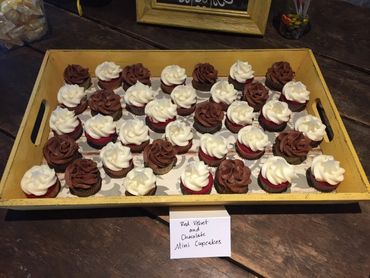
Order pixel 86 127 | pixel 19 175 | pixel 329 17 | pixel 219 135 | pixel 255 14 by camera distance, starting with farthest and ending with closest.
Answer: pixel 329 17, pixel 255 14, pixel 219 135, pixel 86 127, pixel 19 175

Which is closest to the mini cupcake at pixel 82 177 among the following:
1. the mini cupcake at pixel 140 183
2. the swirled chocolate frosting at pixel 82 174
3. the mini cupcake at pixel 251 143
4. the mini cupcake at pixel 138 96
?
the swirled chocolate frosting at pixel 82 174

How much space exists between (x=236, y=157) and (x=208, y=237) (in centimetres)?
44

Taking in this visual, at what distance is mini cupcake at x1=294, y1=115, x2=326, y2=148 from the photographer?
4.98 feet

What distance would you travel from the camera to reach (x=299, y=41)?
6.62 ft

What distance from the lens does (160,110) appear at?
156 centimetres

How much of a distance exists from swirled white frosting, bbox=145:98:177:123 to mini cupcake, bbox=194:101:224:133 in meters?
0.11

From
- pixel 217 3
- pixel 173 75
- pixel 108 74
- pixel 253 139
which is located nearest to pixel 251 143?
pixel 253 139

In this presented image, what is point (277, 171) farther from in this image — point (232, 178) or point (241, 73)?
point (241, 73)

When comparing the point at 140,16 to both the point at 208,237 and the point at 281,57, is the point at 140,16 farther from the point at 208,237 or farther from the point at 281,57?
the point at 208,237

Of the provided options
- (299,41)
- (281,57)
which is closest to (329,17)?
(299,41)

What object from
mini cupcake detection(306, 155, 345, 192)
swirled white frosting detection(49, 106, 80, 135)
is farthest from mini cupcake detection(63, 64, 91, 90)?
mini cupcake detection(306, 155, 345, 192)

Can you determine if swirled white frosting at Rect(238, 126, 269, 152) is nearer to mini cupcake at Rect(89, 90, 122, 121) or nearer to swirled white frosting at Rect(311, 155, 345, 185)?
swirled white frosting at Rect(311, 155, 345, 185)

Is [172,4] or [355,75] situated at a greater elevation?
[172,4]

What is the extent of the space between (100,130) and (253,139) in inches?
25.0
